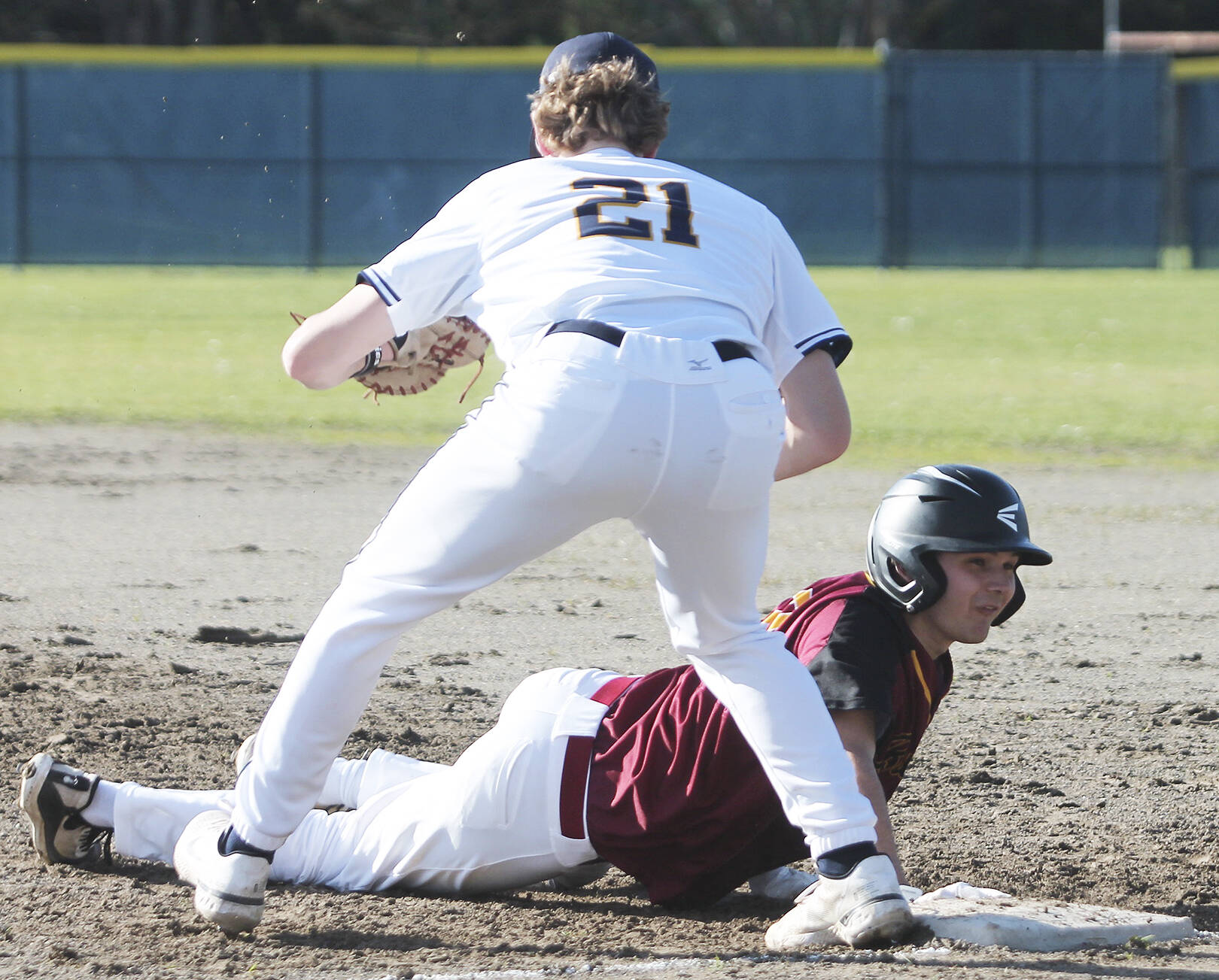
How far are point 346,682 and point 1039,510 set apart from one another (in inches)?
234

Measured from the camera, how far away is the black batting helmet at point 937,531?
320 cm

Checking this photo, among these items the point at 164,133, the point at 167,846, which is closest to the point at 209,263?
the point at 164,133

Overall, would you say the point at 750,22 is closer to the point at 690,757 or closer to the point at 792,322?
the point at 792,322

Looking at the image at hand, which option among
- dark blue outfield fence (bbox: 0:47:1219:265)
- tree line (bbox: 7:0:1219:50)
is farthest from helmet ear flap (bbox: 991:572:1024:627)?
tree line (bbox: 7:0:1219:50)

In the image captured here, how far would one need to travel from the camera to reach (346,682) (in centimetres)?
288

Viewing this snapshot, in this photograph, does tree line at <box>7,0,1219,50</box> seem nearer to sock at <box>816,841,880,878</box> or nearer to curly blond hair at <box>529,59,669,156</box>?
curly blond hair at <box>529,59,669,156</box>

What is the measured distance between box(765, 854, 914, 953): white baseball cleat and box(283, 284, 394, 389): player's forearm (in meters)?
1.23

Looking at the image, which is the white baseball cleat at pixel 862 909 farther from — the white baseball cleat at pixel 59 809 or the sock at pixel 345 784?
the white baseball cleat at pixel 59 809

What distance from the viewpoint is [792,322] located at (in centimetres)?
312

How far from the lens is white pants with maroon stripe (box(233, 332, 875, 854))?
275 centimetres

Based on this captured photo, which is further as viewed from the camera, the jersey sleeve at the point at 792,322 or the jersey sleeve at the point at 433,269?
the jersey sleeve at the point at 792,322

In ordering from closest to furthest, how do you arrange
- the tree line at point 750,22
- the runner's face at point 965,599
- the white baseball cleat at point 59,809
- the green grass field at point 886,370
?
the runner's face at point 965,599, the white baseball cleat at point 59,809, the green grass field at point 886,370, the tree line at point 750,22

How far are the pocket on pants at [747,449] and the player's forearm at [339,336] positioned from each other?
24.6 inches

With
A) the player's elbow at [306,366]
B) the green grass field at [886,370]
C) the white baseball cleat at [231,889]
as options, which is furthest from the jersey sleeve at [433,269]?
the green grass field at [886,370]
